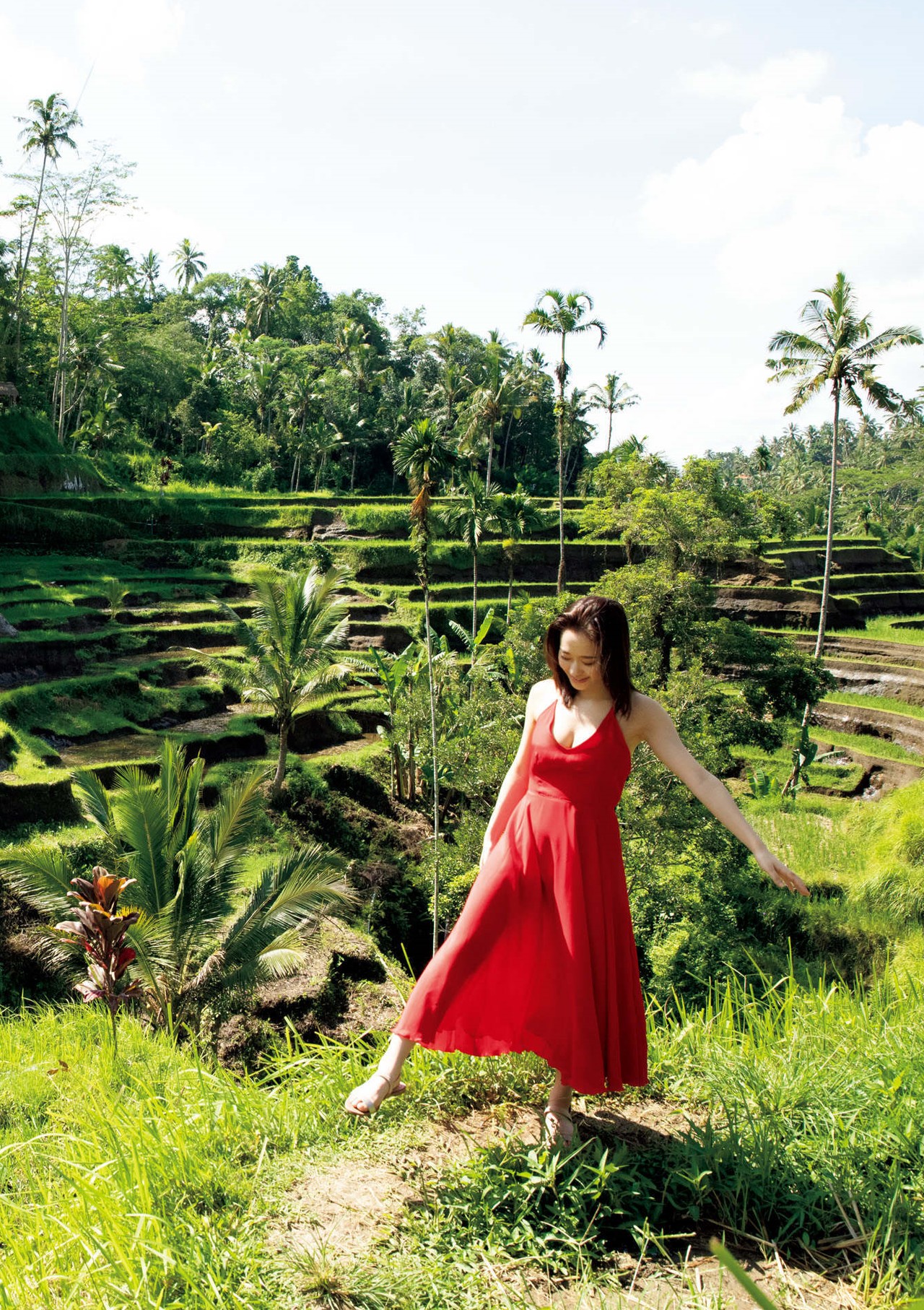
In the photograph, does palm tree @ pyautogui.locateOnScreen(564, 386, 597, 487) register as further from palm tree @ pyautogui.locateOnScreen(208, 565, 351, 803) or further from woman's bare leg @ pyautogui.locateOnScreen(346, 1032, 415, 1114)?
woman's bare leg @ pyautogui.locateOnScreen(346, 1032, 415, 1114)

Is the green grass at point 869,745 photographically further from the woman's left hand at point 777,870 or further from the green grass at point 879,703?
the woman's left hand at point 777,870

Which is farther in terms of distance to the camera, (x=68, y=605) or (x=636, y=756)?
(x=68, y=605)

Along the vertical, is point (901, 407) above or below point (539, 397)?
below

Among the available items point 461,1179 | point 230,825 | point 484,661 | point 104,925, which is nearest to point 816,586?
point 484,661

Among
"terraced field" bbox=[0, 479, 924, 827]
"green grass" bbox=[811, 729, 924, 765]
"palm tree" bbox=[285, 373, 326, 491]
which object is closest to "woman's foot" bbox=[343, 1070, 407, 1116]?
"terraced field" bbox=[0, 479, 924, 827]

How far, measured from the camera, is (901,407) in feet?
70.4

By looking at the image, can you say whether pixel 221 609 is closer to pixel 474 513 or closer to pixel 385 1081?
pixel 474 513

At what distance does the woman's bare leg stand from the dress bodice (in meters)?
0.68

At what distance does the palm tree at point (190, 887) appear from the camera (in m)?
8.53

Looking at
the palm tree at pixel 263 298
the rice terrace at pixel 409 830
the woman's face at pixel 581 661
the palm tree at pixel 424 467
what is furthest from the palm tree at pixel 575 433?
the woman's face at pixel 581 661

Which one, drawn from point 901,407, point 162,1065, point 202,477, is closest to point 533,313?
point 901,407

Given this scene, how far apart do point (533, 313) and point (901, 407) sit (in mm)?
10359

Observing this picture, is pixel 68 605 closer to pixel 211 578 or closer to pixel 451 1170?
pixel 211 578

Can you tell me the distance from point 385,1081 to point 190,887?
7.25 metres
